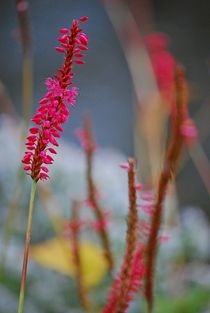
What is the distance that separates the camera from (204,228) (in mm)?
984

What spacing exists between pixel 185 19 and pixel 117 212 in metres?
1.46

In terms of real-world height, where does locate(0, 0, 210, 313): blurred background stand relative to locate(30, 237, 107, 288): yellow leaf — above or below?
above

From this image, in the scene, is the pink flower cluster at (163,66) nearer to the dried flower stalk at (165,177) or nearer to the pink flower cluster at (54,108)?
the dried flower stalk at (165,177)

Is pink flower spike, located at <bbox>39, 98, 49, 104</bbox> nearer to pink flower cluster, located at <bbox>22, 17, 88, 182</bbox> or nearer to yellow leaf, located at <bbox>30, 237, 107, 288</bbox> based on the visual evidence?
pink flower cluster, located at <bbox>22, 17, 88, 182</bbox>

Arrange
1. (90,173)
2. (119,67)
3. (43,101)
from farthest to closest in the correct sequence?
(119,67) < (90,173) < (43,101)

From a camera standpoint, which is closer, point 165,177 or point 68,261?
point 165,177

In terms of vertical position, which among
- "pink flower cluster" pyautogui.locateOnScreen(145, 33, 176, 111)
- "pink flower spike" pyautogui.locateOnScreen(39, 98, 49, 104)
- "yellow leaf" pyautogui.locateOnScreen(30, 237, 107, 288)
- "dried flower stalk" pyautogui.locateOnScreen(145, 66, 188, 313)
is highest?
"pink flower cluster" pyautogui.locateOnScreen(145, 33, 176, 111)

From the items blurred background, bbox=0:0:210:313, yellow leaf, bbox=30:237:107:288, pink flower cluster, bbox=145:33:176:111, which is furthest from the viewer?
blurred background, bbox=0:0:210:313

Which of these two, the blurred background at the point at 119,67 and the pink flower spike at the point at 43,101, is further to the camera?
the blurred background at the point at 119,67

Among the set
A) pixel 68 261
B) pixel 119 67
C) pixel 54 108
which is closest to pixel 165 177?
pixel 54 108

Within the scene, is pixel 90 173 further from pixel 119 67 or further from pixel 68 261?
pixel 119 67

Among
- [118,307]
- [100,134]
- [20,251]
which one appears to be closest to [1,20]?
[100,134]

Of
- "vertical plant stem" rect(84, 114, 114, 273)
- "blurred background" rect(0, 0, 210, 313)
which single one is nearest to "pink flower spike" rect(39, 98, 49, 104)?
"vertical plant stem" rect(84, 114, 114, 273)

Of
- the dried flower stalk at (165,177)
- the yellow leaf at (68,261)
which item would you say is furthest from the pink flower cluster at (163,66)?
the dried flower stalk at (165,177)
